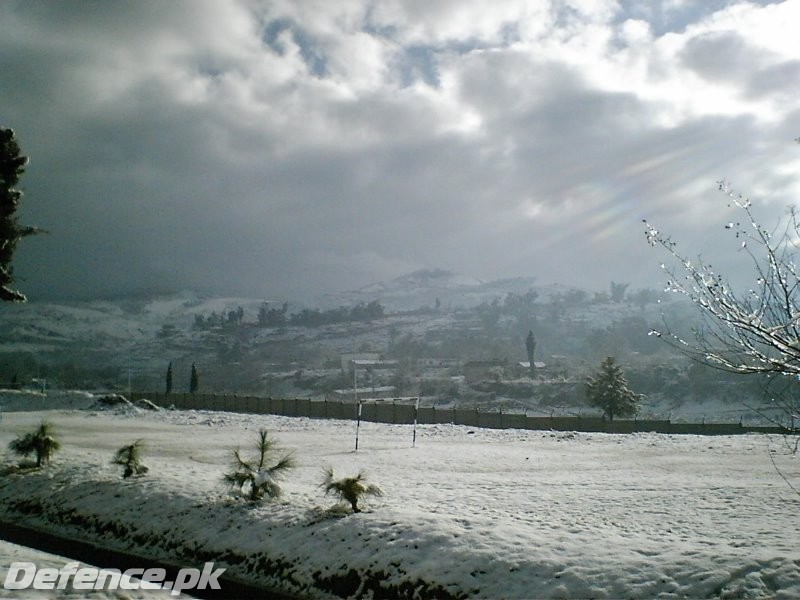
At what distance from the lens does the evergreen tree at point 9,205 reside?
2514cm

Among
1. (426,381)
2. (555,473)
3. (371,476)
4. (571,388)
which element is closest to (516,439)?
(555,473)

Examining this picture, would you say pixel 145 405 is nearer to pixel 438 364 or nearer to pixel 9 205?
pixel 9 205

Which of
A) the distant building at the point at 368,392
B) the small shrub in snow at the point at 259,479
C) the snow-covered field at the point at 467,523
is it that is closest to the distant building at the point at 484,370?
the distant building at the point at 368,392

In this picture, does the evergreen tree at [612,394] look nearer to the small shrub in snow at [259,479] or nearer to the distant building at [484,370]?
the small shrub in snow at [259,479]

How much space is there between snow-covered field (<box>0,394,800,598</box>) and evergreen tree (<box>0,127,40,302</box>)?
26.1ft

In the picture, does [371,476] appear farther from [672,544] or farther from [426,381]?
[426,381]

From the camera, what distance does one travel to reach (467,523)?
13.7 metres

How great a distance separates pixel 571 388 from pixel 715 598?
403ft

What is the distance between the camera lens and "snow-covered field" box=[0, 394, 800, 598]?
419 inches

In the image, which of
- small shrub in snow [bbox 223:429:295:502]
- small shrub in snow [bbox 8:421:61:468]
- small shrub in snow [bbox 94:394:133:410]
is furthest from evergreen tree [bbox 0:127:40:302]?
small shrub in snow [bbox 94:394:133:410]

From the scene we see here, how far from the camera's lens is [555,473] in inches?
982

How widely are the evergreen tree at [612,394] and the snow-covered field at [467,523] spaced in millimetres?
32669

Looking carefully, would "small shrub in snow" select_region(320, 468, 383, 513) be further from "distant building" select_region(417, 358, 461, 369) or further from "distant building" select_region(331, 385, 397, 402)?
"distant building" select_region(417, 358, 461, 369)

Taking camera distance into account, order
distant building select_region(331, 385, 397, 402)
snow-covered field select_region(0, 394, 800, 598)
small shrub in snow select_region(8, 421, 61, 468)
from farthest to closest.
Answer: distant building select_region(331, 385, 397, 402) → small shrub in snow select_region(8, 421, 61, 468) → snow-covered field select_region(0, 394, 800, 598)
